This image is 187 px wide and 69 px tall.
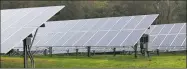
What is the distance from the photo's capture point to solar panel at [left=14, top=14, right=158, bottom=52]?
24781 mm

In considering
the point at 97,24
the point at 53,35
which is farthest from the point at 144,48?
the point at 53,35

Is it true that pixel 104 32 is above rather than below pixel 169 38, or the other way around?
above

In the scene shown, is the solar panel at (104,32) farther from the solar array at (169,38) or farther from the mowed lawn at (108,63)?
the solar array at (169,38)

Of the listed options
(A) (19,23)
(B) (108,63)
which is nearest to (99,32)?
(B) (108,63)

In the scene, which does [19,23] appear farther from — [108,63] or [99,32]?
[99,32]

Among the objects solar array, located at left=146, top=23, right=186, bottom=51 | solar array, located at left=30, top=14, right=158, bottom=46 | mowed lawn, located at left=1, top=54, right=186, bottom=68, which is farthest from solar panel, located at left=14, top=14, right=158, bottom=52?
solar array, located at left=146, top=23, right=186, bottom=51

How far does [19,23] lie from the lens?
1733 cm

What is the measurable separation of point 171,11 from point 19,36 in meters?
38.9

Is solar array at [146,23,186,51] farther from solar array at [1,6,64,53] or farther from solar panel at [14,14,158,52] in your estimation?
solar array at [1,6,64,53]

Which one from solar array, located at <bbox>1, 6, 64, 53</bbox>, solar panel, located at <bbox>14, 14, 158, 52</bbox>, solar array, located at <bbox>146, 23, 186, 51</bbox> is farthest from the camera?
solar array, located at <bbox>146, 23, 186, 51</bbox>

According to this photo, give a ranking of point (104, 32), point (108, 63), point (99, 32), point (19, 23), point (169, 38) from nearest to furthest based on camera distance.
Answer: point (19, 23) < point (108, 63) < point (104, 32) < point (99, 32) < point (169, 38)

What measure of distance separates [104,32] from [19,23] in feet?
35.3

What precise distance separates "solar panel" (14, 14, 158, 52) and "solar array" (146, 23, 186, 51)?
4.02 meters

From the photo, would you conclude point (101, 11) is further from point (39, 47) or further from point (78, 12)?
point (39, 47)
